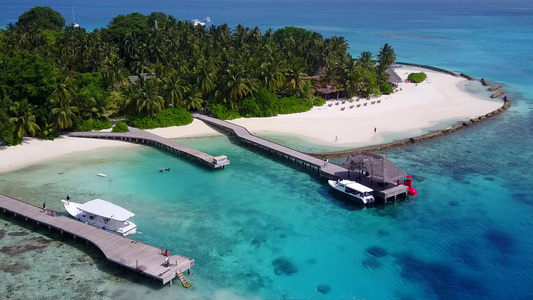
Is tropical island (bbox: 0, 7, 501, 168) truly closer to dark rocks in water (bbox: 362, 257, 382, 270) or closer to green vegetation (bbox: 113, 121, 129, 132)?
green vegetation (bbox: 113, 121, 129, 132)

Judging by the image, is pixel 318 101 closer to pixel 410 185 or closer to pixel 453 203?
pixel 410 185

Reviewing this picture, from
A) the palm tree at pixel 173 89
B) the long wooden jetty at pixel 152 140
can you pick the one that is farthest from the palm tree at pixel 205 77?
the long wooden jetty at pixel 152 140

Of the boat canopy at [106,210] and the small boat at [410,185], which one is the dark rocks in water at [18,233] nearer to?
the boat canopy at [106,210]

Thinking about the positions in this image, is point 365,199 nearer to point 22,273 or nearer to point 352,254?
point 352,254

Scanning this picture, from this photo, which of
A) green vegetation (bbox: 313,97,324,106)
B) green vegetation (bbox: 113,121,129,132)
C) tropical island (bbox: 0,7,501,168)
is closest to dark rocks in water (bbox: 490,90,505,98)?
tropical island (bbox: 0,7,501,168)

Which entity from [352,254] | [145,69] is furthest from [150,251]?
[145,69]

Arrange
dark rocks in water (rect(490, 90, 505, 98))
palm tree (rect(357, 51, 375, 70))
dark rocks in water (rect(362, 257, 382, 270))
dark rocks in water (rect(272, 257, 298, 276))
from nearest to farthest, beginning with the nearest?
dark rocks in water (rect(272, 257, 298, 276)) → dark rocks in water (rect(362, 257, 382, 270)) → palm tree (rect(357, 51, 375, 70)) → dark rocks in water (rect(490, 90, 505, 98))
